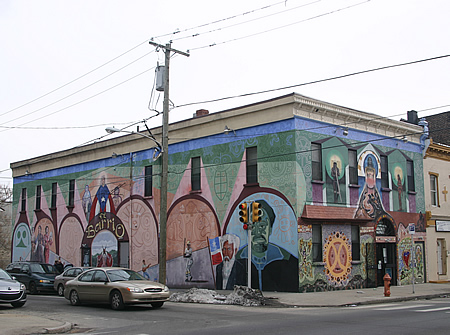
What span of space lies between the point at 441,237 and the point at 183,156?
51.1 ft

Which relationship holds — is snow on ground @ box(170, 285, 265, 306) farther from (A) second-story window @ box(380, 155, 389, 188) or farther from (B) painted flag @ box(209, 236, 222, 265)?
(A) second-story window @ box(380, 155, 389, 188)

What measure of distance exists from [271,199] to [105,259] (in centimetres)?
1326

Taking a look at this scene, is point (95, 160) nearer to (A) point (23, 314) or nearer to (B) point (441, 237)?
(A) point (23, 314)

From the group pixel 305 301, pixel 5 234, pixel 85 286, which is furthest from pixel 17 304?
pixel 5 234

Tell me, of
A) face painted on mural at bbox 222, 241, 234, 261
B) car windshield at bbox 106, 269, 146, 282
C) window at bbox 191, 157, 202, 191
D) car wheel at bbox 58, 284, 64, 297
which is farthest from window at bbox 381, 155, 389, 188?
car wheel at bbox 58, 284, 64, 297

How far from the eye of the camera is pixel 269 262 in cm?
2316

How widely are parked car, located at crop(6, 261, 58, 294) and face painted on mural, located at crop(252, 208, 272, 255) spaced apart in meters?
9.96

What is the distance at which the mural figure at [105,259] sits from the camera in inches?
1249

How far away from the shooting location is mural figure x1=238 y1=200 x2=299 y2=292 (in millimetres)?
22312

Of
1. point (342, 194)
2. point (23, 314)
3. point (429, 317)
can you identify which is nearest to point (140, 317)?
point (23, 314)

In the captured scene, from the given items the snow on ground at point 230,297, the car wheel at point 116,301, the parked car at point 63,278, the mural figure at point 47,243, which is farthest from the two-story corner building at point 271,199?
the parked car at point 63,278

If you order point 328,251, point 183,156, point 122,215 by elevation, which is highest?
point 183,156

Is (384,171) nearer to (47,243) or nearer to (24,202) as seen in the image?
(47,243)

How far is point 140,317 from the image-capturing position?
48.8 feet
